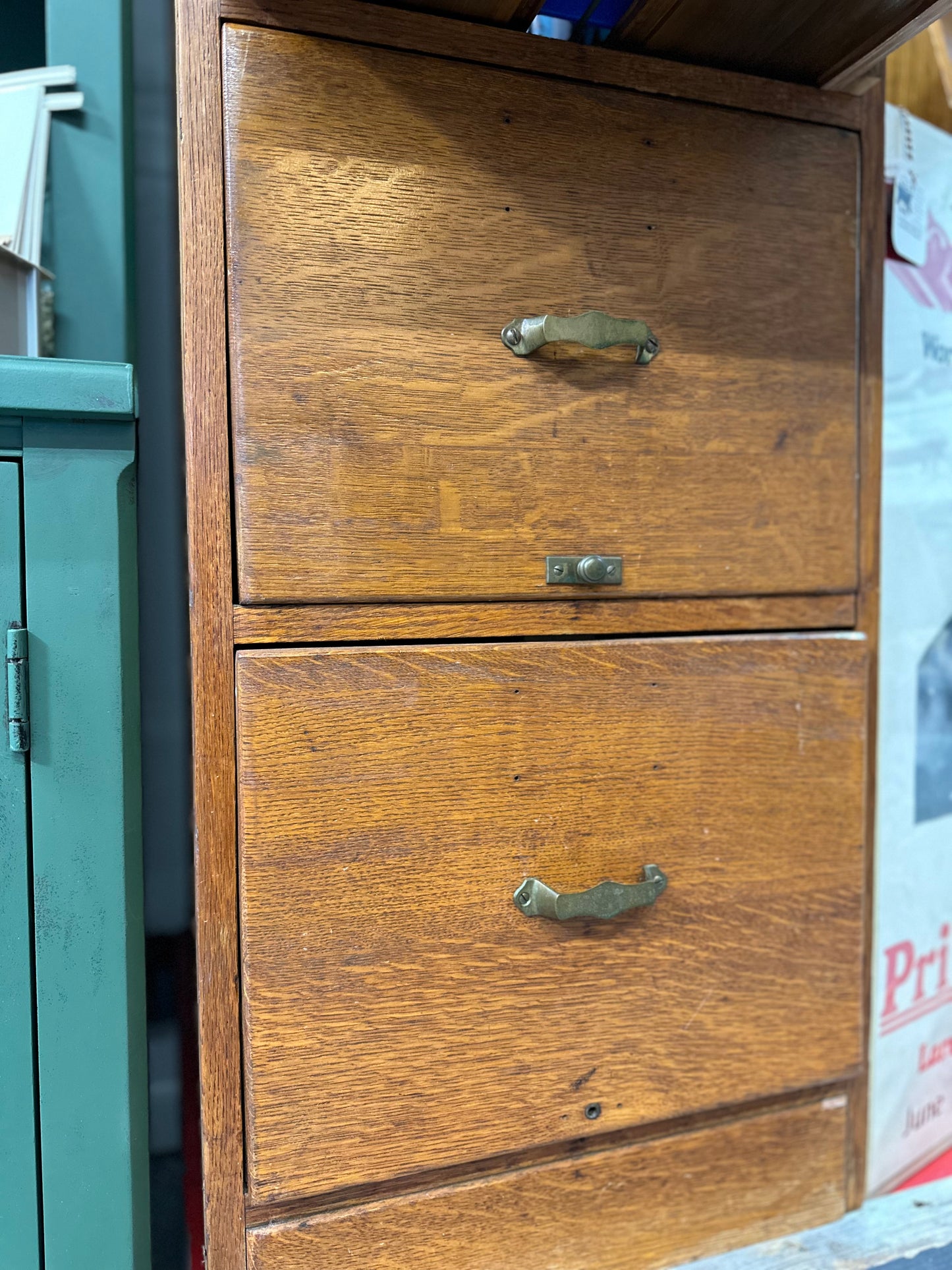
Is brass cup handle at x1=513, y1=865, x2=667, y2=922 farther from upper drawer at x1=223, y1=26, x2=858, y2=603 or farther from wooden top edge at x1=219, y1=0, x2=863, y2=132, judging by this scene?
wooden top edge at x1=219, y1=0, x2=863, y2=132

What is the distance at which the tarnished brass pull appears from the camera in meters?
0.54

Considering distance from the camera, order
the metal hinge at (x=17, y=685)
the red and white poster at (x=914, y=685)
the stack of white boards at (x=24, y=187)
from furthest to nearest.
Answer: the red and white poster at (x=914, y=685)
the stack of white boards at (x=24, y=187)
the metal hinge at (x=17, y=685)

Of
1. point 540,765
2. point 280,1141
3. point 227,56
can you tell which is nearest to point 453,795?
point 540,765

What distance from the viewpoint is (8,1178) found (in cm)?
49

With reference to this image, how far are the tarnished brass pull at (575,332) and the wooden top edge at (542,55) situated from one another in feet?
0.51

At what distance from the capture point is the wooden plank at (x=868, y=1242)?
0.63m

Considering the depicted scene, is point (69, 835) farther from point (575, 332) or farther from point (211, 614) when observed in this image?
point (575, 332)

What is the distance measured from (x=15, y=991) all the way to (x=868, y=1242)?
628 millimetres

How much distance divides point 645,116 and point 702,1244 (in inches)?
30.6

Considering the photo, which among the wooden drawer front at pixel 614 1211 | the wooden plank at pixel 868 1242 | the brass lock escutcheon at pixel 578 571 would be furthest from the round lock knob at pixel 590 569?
the wooden plank at pixel 868 1242

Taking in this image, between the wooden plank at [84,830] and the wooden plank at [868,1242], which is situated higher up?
the wooden plank at [84,830]

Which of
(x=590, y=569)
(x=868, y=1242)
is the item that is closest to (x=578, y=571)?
(x=590, y=569)

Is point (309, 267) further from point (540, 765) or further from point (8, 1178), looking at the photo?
point (8, 1178)

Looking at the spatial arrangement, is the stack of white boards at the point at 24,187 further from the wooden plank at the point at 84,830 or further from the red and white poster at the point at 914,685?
the red and white poster at the point at 914,685
